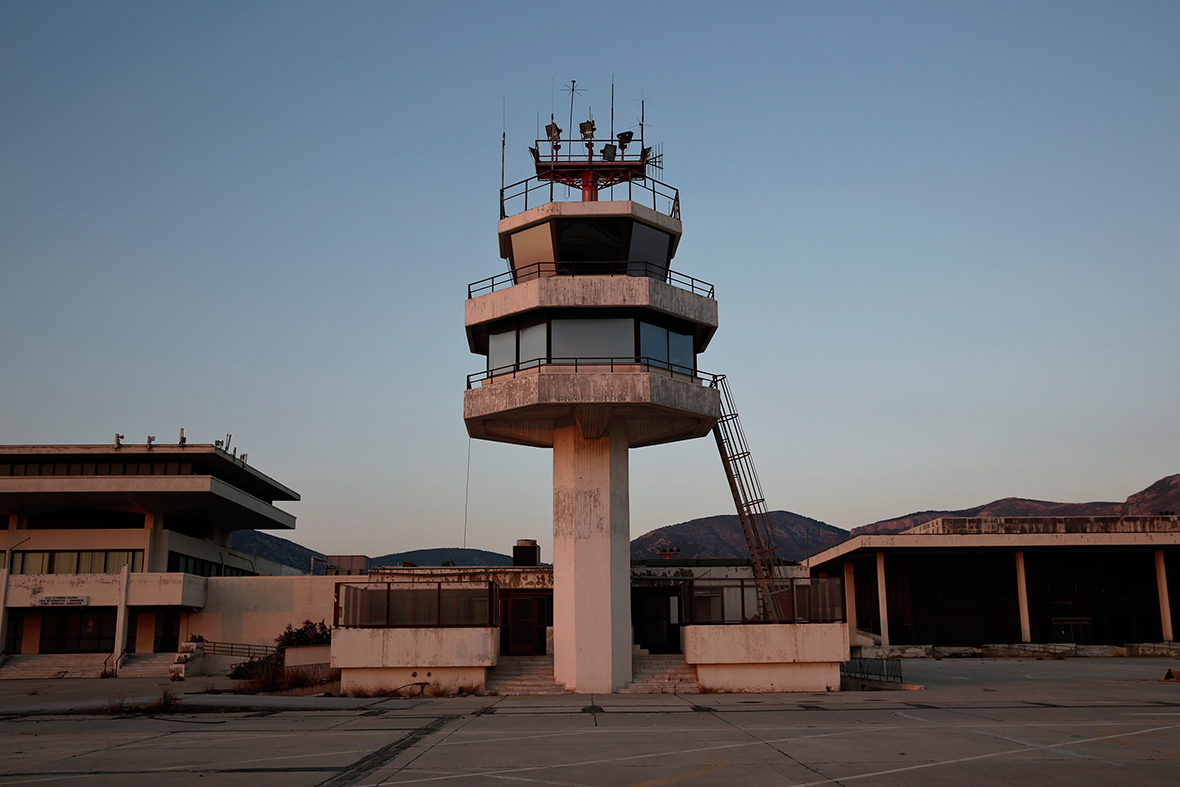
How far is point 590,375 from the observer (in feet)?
106

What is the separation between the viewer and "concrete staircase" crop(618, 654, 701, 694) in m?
32.0

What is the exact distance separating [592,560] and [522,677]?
5.13 metres

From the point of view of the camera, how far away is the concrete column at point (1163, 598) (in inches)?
2349

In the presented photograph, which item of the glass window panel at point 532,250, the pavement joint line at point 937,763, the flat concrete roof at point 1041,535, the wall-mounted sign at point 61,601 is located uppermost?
the glass window panel at point 532,250

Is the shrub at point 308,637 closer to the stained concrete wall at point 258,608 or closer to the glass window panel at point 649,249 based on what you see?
the stained concrete wall at point 258,608

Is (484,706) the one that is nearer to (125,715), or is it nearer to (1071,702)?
(125,715)

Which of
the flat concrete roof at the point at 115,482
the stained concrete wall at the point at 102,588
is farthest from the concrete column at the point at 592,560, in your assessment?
the flat concrete roof at the point at 115,482

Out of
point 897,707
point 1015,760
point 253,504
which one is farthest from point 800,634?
point 253,504

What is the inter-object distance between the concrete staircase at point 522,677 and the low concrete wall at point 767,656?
512 centimetres

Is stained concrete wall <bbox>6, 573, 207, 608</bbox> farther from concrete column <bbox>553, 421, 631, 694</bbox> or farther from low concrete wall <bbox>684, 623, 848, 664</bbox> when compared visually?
low concrete wall <bbox>684, 623, 848, 664</bbox>

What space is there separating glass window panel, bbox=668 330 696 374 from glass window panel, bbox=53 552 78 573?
1923 inches

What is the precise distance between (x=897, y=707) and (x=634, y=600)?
16.6 meters

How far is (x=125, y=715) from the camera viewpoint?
81.9 feet

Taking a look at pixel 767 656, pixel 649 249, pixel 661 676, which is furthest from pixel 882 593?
pixel 649 249
